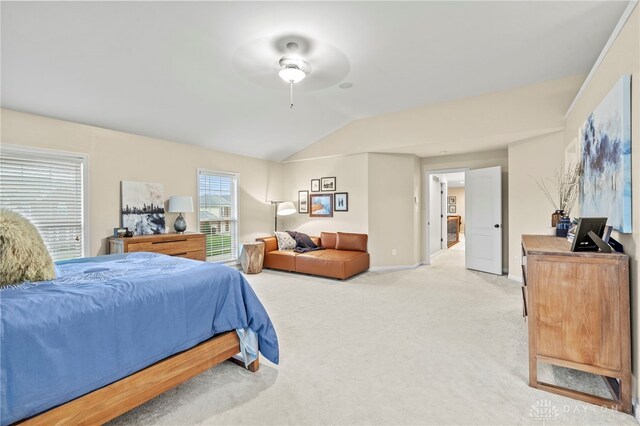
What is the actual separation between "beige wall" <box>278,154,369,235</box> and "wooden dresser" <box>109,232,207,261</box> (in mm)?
2461

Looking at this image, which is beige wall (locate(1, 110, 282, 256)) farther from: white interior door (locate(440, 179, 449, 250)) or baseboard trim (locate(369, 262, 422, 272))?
white interior door (locate(440, 179, 449, 250))

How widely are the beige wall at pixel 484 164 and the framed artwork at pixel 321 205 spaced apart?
210 cm

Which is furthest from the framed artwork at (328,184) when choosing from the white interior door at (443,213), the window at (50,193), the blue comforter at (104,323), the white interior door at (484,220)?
the blue comforter at (104,323)

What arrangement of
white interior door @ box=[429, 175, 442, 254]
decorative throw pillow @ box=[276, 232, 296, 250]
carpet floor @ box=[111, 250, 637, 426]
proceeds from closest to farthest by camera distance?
carpet floor @ box=[111, 250, 637, 426] → decorative throw pillow @ box=[276, 232, 296, 250] → white interior door @ box=[429, 175, 442, 254]

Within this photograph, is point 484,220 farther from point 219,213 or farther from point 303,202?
point 219,213

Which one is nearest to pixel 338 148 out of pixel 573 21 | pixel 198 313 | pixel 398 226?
pixel 398 226

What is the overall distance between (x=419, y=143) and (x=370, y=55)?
89.0 inches

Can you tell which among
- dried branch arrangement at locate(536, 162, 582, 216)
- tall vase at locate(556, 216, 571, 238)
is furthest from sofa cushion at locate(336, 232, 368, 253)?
tall vase at locate(556, 216, 571, 238)

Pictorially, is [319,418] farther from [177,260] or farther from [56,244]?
[56,244]

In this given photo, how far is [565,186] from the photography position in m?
3.75

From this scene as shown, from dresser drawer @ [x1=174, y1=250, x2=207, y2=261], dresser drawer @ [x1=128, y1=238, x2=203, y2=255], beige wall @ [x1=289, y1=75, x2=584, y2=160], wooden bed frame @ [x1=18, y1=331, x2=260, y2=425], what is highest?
beige wall @ [x1=289, y1=75, x2=584, y2=160]

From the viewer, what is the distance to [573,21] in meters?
2.57

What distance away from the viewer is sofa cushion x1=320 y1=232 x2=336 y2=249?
236 inches

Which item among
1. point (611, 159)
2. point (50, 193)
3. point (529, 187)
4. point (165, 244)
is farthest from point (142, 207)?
point (529, 187)
